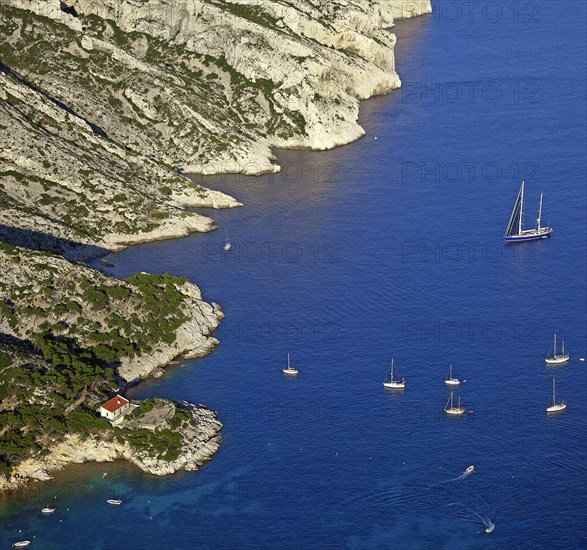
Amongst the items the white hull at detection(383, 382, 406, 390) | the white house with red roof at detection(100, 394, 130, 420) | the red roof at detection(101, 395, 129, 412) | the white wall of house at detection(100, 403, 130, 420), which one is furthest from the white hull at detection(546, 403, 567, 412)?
the white wall of house at detection(100, 403, 130, 420)

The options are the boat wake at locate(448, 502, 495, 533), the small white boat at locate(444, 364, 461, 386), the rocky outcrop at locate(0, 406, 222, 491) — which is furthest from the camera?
the small white boat at locate(444, 364, 461, 386)

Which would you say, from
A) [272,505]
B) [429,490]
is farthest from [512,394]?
[272,505]

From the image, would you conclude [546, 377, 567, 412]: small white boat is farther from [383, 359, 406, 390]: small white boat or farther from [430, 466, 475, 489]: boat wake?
[383, 359, 406, 390]: small white boat

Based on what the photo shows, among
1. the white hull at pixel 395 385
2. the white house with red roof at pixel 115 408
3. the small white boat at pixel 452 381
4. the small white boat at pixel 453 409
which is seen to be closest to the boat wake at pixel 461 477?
the small white boat at pixel 453 409

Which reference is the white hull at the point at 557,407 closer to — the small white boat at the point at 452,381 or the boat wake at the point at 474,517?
the small white boat at the point at 452,381

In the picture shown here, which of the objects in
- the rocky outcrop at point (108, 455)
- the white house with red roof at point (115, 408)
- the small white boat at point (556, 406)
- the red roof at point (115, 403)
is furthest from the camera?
the small white boat at point (556, 406)

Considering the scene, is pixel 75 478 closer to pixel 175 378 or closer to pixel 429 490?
pixel 175 378

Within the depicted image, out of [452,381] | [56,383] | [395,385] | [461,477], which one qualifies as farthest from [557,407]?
[56,383]

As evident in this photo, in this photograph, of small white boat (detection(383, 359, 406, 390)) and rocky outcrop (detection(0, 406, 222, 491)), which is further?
small white boat (detection(383, 359, 406, 390))
